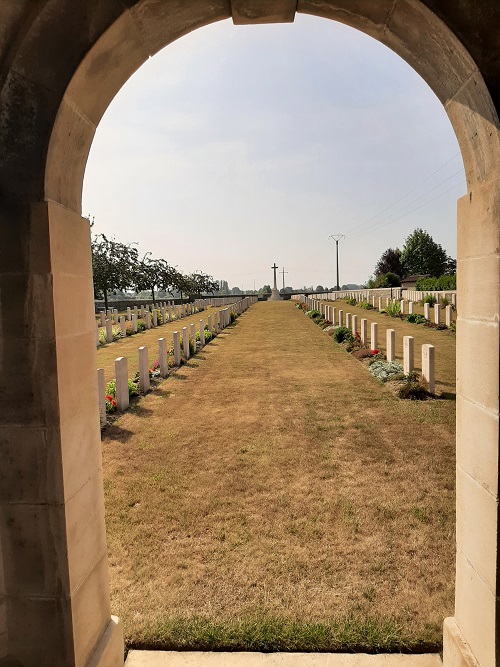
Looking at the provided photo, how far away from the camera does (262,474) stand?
5.77 metres

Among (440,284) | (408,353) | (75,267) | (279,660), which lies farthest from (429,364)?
(440,284)

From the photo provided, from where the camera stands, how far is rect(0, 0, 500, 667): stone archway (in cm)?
215

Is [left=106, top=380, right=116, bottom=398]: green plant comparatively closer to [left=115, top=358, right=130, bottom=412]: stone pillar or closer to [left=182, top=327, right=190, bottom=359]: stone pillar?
[left=115, top=358, right=130, bottom=412]: stone pillar

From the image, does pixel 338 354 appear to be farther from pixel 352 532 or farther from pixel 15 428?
pixel 15 428

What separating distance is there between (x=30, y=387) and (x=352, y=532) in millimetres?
3553

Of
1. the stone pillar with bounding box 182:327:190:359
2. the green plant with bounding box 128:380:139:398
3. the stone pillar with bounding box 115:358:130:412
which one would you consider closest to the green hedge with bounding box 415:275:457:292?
the stone pillar with bounding box 182:327:190:359

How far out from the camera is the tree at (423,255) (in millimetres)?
72500

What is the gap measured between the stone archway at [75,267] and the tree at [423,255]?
250 ft

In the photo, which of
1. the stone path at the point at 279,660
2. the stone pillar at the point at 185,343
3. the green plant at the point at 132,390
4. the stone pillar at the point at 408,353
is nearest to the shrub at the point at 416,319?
the stone pillar at the point at 408,353

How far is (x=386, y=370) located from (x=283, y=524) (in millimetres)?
7603

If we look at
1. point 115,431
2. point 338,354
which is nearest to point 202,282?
point 338,354

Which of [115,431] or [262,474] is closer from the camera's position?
[262,474]

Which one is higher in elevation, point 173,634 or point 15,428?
point 15,428

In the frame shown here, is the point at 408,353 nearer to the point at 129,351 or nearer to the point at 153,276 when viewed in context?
the point at 129,351
